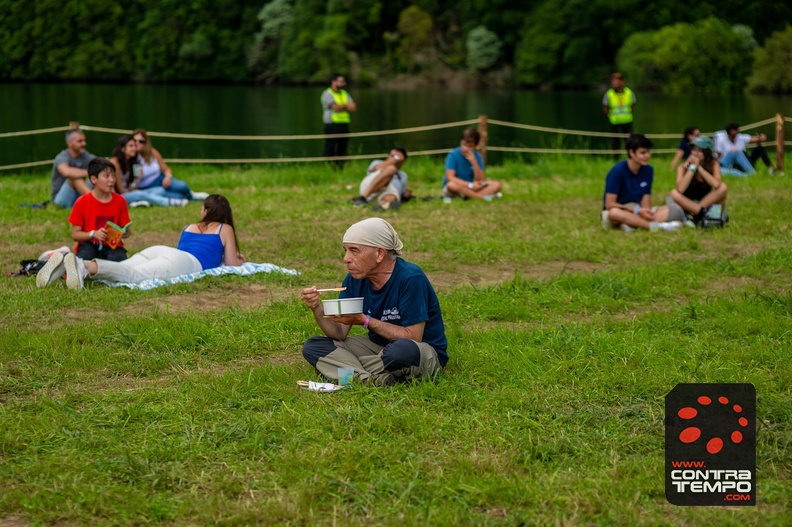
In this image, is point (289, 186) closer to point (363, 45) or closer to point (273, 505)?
point (273, 505)

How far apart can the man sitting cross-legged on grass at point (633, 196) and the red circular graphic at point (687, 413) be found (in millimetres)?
6139

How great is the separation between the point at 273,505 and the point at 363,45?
65.3 metres

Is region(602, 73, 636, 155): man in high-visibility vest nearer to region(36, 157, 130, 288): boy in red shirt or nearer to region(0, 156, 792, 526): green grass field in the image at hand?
region(0, 156, 792, 526): green grass field

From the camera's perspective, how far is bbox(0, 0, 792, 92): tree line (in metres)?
53.8

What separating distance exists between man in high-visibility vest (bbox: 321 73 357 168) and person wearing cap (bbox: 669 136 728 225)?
6.50 metres

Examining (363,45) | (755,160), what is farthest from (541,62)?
(755,160)

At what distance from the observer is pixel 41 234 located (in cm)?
1005

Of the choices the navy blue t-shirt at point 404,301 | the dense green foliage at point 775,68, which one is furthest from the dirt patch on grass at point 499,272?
the dense green foliage at point 775,68

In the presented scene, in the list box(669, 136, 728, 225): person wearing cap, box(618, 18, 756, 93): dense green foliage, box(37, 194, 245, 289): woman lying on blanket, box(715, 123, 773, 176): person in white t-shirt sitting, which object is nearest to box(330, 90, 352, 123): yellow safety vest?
box(715, 123, 773, 176): person in white t-shirt sitting

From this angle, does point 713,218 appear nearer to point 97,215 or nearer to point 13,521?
point 97,215

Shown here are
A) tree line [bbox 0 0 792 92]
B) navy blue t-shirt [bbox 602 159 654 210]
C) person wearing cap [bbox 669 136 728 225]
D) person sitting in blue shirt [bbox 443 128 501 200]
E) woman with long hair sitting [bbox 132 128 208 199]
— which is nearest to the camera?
person wearing cap [bbox 669 136 728 225]

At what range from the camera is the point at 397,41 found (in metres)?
65.9

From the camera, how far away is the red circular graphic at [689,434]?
13.6 ft

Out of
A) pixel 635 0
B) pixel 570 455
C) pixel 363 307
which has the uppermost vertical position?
pixel 635 0
